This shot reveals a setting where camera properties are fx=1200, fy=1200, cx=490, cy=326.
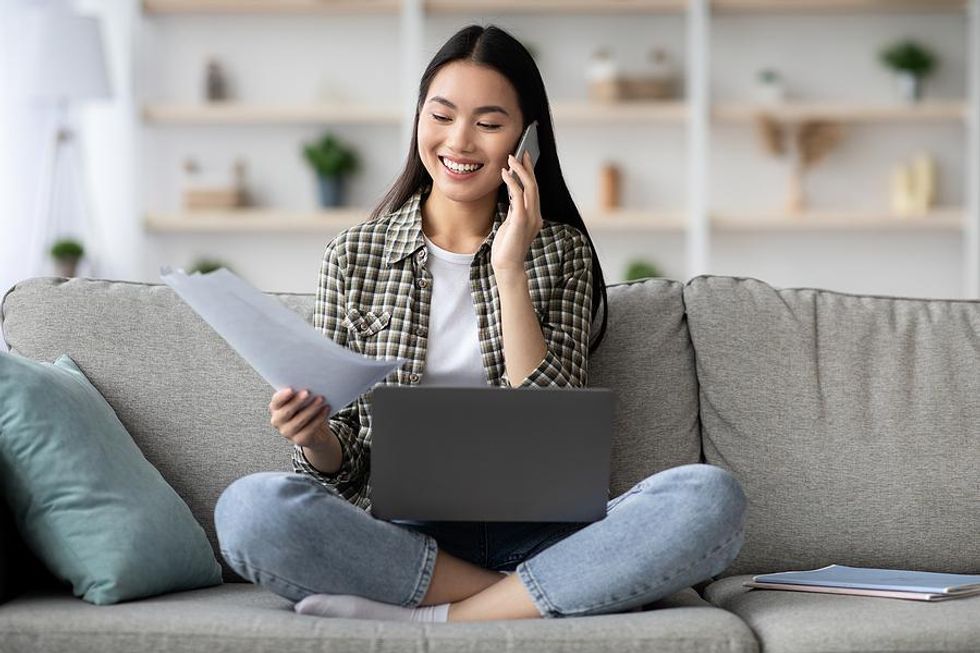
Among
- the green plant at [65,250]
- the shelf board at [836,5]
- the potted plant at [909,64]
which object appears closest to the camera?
the green plant at [65,250]

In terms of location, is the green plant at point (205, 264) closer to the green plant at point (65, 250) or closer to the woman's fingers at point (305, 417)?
the green plant at point (65, 250)

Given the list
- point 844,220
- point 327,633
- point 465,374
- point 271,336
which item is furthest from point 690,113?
point 327,633

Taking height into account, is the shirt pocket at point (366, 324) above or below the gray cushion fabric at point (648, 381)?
above

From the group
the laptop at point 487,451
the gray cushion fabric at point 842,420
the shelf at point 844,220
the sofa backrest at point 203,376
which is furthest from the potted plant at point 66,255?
the laptop at point 487,451

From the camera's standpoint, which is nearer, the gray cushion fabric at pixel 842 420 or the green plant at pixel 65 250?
the gray cushion fabric at pixel 842 420

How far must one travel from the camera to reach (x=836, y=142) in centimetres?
505

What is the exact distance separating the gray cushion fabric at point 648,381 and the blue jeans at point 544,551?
0.39 meters

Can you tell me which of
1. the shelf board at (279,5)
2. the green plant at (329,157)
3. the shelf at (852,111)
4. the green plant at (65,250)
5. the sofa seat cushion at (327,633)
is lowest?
the sofa seat cushion at (327,633)

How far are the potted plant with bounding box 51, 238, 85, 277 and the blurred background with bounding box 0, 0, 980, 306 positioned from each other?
0.32 metres

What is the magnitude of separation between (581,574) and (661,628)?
134 mm

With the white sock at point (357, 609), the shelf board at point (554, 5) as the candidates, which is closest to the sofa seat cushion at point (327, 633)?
the white sock at point (357, 609)

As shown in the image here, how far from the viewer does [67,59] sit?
14.2 feet

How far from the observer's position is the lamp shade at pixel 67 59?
4270 mm

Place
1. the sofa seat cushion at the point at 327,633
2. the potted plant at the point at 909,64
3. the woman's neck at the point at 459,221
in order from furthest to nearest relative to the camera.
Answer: the potted plant at the point at 909,64, the woman's neck at the point at 459,221, the sofa seat cushion at the point at 327,633
